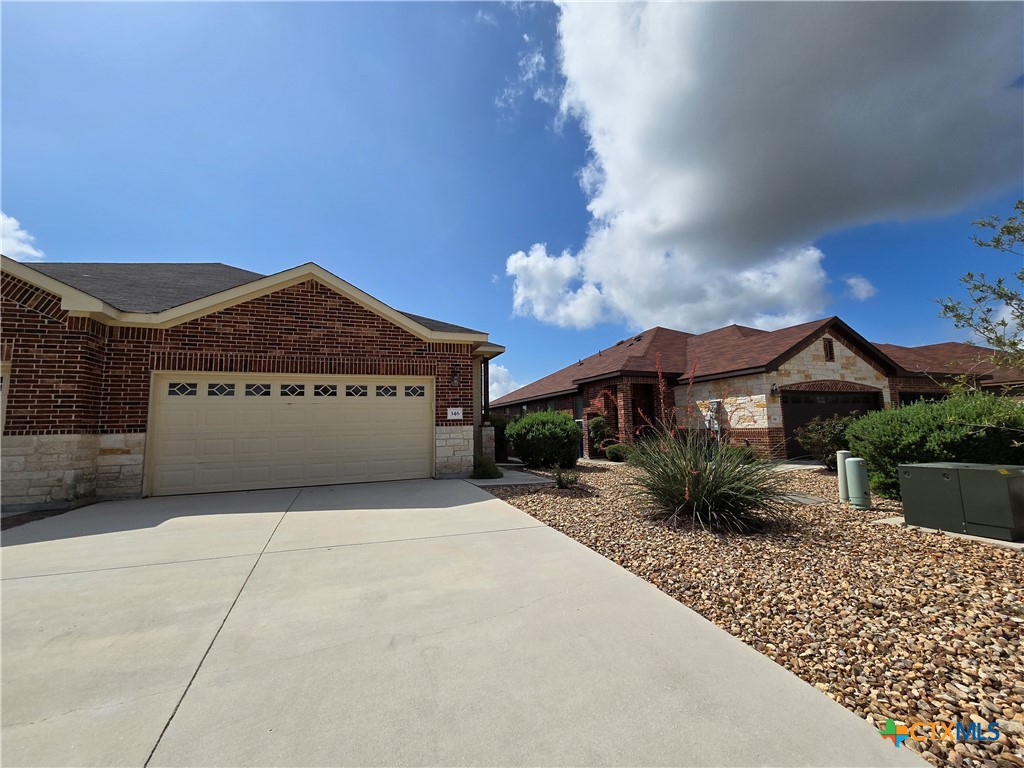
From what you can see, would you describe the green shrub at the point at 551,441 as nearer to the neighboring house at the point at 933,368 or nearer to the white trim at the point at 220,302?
the white trim at the point at 220,302

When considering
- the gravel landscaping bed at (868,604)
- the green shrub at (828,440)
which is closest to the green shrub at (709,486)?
the gravel landscaping bed at (868,604)

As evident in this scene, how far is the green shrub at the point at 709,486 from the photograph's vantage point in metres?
4.96

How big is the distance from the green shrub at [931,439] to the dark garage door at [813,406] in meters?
6.21

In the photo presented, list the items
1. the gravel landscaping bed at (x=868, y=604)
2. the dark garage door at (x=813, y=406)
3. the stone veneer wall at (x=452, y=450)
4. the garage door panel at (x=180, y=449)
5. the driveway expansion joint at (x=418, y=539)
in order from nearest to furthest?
the gravel landscaping bed at (x=868, y=604) < the driveway expansion joint at (x=418, y=539) < the garage door panel at (x=180, y=449) < the stone veneer wall at (x=452, y=450) < the dark garage door at (x=813, y=406)

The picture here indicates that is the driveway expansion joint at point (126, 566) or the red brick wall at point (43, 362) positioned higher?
the red brick wall at point (43, 362)

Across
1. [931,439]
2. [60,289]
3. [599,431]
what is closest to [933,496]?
[931,439]

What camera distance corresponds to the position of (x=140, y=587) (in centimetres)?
341

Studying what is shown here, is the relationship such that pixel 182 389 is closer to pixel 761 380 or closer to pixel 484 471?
pixel 484 471

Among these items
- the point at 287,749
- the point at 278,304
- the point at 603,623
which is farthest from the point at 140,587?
the point at 278,304

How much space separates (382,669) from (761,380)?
1354 centimetres

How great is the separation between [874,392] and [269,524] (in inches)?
721

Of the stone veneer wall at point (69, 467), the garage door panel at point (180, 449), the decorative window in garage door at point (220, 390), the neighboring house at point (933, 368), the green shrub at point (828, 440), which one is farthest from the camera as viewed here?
the neighboring house at point (933, 368)

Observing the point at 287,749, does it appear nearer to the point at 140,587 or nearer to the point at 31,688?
the point at 31,688

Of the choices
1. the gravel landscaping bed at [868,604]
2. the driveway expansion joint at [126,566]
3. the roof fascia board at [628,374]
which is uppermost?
the roof fascia board at [628,374]
